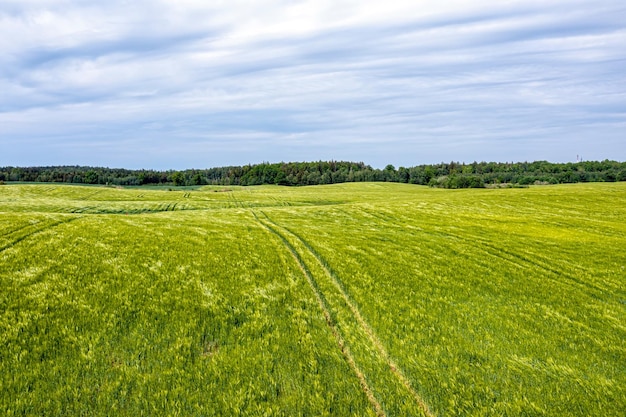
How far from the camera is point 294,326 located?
16.0m

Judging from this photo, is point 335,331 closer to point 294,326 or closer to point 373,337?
point 373,337

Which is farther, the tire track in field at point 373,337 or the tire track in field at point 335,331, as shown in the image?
Result: the tire track in field at point 373,337

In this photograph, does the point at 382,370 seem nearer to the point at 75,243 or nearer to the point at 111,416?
the point at 111,416

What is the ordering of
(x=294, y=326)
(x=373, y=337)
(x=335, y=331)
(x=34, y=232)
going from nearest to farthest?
(x=373, y=337) → (x=335, y=331) → (x=294, y=326) → (x=34, y=232)

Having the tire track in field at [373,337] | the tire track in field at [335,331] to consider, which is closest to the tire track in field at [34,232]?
the tire track in field at [335,331]

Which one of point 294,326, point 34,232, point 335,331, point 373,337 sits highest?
point 34,232

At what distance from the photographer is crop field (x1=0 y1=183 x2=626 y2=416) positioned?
1161 centimetres

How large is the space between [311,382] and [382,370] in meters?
3.13

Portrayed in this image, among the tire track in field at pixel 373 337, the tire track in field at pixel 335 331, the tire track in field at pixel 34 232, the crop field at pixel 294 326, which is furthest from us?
the tire track in field at pixel 34 232

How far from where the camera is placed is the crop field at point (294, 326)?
1161cm

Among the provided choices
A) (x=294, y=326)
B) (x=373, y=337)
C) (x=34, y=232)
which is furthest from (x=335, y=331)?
(x=34, y=232)

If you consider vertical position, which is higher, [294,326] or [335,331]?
[294,326]

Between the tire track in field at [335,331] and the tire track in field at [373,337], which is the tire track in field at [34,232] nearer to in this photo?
the tire track in field at [335,331]

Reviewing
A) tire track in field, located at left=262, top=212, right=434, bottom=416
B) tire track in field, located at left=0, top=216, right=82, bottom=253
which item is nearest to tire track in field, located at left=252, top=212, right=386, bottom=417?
tire track in field, located at left=262, top=212, right=434, bottom=416
